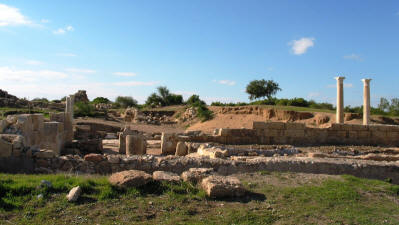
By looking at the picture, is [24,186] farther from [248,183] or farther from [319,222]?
[319,222]

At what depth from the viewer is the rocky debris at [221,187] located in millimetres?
Answer: 5445

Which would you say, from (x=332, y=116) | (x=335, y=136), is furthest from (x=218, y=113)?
(x=335, y=136)

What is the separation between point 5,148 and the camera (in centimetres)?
709

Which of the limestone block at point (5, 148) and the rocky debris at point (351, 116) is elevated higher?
the rocky debris at point (351, 116)

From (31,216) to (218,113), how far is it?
A: 27801 millimetres

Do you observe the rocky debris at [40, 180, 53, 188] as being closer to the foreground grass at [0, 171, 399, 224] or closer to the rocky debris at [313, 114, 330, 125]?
the foreground grass at [0, 171, 399, 224]

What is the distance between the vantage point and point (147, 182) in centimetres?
557

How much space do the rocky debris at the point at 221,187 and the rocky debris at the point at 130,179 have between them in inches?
39.7

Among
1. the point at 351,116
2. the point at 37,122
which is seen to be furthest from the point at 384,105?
the point at 37,122

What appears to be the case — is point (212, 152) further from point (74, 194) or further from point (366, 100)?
point (366, 100)

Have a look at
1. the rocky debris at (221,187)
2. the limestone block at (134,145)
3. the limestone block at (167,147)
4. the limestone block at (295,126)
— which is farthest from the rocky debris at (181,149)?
the rocky debris at (221,187)

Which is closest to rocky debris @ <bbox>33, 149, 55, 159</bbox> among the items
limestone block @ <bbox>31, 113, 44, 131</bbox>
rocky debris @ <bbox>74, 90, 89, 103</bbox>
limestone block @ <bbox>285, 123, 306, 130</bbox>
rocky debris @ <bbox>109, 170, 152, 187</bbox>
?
rocky debris @ <bbox>109, 170, 152, 187</bbox>

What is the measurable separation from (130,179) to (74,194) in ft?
2.99

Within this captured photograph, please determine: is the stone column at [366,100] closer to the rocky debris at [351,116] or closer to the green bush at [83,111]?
the rocky debris at [351,116]
